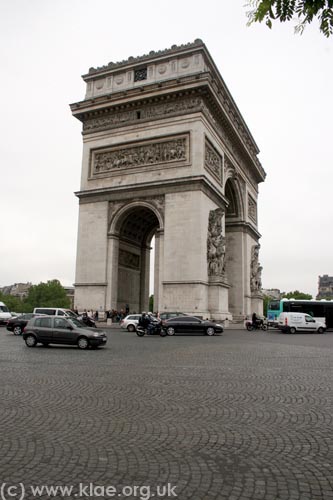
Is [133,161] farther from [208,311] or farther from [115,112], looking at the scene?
[208,311]

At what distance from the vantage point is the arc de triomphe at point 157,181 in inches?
1140

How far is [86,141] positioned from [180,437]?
32.1 m

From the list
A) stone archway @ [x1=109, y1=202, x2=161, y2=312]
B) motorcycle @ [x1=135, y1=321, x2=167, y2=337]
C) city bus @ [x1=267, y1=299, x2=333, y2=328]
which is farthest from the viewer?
city bus @ [x1=267, y1=299, x2=333, y2=328]

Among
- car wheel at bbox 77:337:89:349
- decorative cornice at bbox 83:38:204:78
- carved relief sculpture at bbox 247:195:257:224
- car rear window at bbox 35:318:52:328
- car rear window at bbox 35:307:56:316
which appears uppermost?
decorative cornice at bbox 83:38:204:78

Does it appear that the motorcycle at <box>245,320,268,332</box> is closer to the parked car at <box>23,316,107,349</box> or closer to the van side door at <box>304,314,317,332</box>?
the van side door at <box>304,314,317,332</box>

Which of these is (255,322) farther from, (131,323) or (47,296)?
(47,296)

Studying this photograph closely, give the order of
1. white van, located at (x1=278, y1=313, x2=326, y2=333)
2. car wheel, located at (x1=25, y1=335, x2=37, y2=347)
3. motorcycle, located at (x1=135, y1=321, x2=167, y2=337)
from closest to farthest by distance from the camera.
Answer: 1. car wheel, located at (x1=25, y1=335, x2=37, y2=347)
2. motorcycle, located at (x1=135, y1=321, x2=167, y2=337)
3. white van, located at (x1=278, y1=313, x2=326, y2=333)

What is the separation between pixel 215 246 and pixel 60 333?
16484 millimetres

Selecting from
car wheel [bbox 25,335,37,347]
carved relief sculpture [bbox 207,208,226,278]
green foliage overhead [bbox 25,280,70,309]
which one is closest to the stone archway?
carved relief sculpture [bbox 207,208,226,278]

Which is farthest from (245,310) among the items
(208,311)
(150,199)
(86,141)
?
(86,141)

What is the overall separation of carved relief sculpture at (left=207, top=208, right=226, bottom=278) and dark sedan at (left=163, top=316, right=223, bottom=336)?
6.90 m

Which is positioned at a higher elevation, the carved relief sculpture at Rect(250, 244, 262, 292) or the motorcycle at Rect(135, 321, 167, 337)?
the carved relief sculpture at Rect(250, 244, 262, 292)

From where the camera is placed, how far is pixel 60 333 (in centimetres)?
1519

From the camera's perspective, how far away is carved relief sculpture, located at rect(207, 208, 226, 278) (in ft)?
96.4
